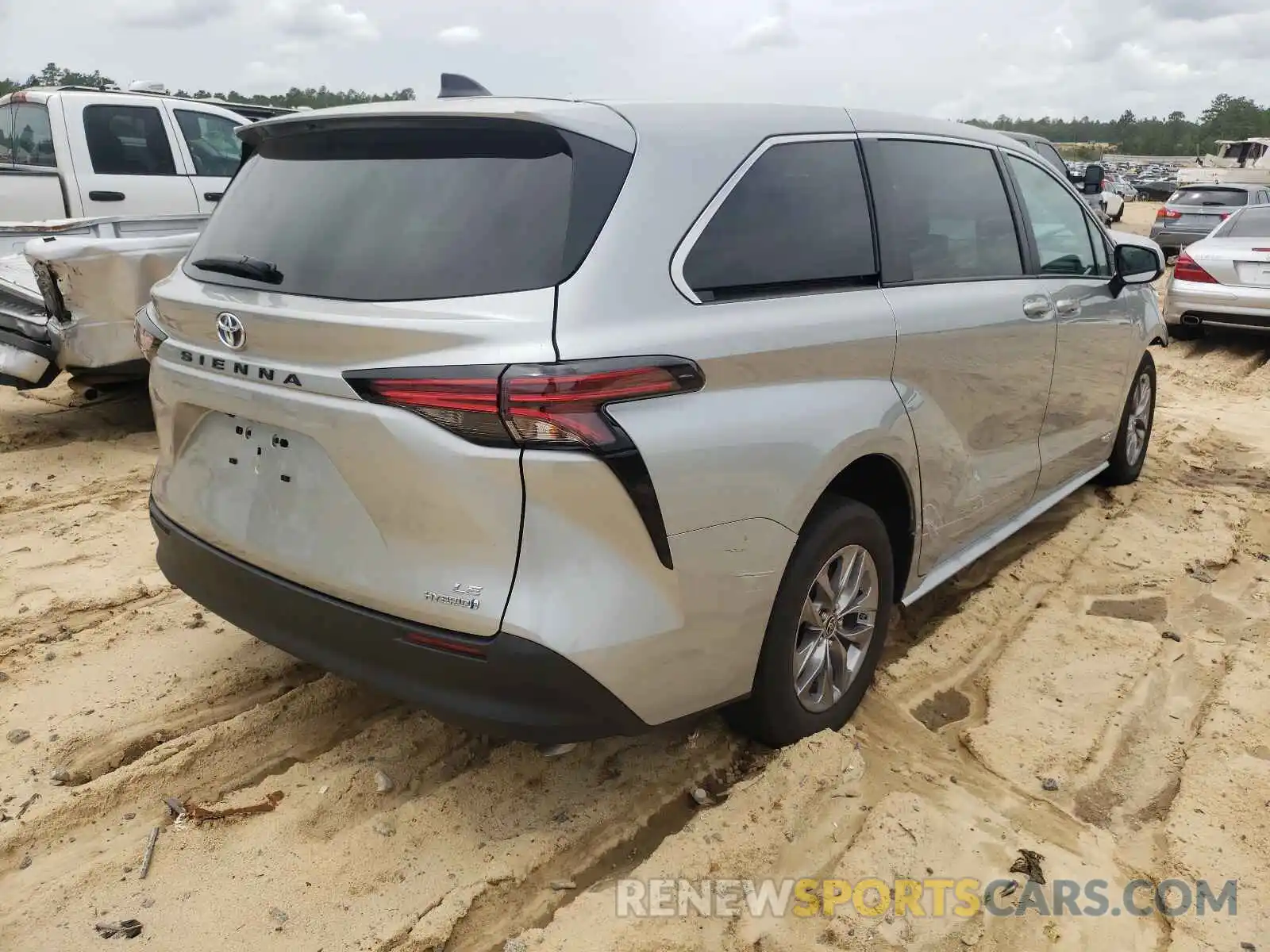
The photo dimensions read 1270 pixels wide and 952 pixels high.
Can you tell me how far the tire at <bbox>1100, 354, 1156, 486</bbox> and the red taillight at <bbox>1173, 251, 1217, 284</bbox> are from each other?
5.00 metres

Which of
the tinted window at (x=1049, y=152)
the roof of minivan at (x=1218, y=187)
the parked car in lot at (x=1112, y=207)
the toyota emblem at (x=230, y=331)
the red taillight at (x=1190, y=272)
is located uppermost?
the tinted window at (x=1049, y=152)

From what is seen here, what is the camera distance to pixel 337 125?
2.59 m

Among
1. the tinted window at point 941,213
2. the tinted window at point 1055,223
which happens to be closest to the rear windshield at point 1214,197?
the tinted window at point 1055,223

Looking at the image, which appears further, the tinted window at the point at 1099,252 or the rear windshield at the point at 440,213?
the tinted window at the point at 1099,252

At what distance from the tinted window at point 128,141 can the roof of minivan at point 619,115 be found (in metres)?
5.59

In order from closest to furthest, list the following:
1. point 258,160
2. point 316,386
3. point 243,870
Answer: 1. point 316,386
2. point 243,870
3. point 258,160

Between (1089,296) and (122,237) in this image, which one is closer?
(1089,296)

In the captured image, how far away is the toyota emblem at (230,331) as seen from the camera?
2.42m

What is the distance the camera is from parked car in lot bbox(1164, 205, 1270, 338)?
30.9 ft

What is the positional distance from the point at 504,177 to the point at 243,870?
180 cm

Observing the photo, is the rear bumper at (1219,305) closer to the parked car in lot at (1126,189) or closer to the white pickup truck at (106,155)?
the white pickup truck at (106,155)

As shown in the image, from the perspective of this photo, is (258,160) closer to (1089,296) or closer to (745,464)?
(745,464)

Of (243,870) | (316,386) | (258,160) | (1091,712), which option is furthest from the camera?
(1091,712)

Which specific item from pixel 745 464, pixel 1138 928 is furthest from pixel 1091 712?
pixel 745 464
